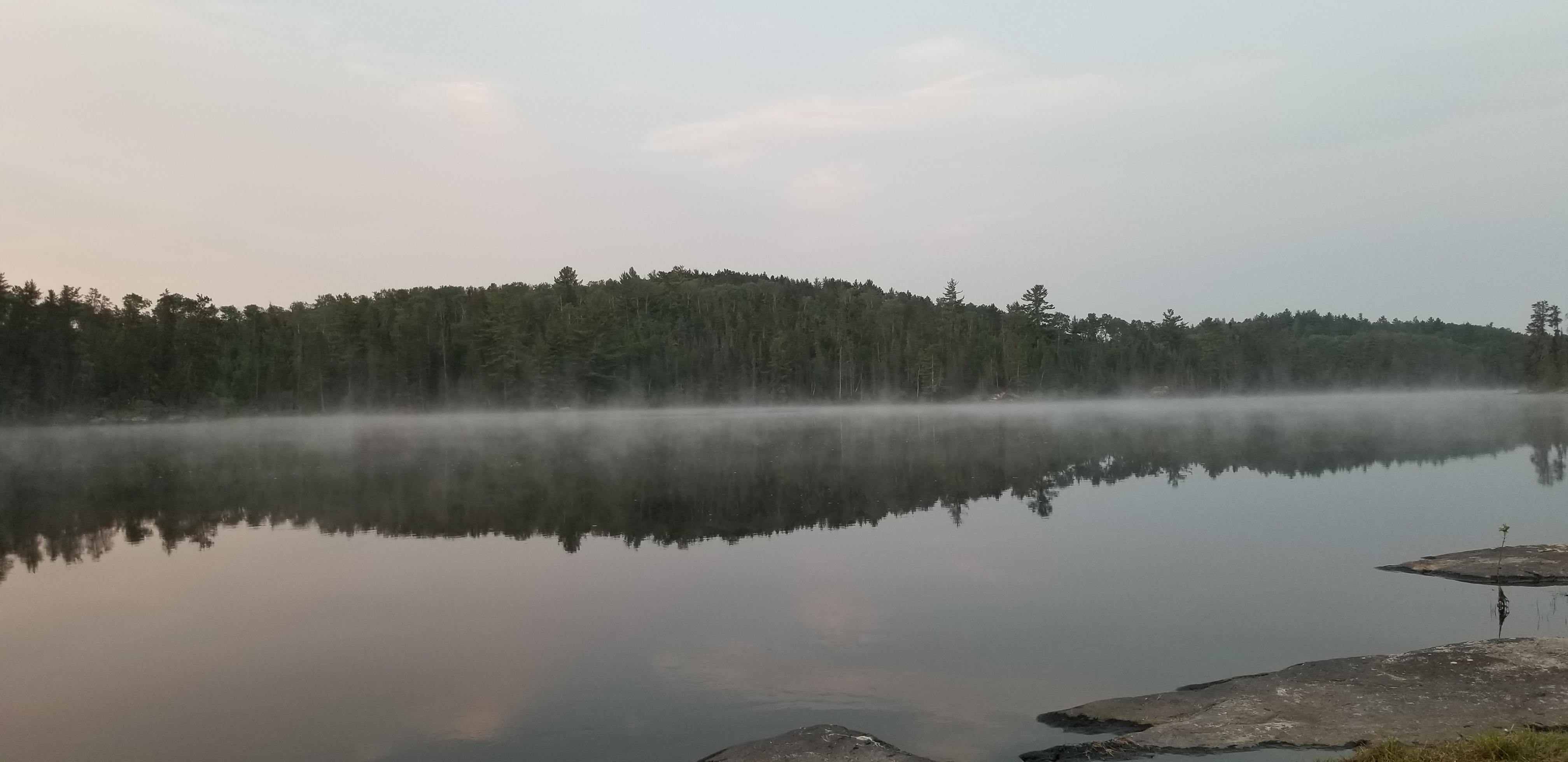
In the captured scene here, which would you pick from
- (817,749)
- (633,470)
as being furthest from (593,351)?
(817,749)

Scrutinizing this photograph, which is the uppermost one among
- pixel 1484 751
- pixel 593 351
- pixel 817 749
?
pixel 593 351

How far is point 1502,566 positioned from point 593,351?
107 metres

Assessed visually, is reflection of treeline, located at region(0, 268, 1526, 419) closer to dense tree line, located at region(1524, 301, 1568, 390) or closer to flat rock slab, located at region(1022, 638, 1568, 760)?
dense tree line, located at region(1524, 301, 1568, 390)

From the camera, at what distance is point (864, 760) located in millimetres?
8359

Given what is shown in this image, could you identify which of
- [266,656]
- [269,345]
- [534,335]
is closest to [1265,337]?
[534,335]

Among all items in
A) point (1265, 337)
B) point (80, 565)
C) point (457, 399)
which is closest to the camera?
point (80, 565)

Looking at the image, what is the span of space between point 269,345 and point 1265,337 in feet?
562

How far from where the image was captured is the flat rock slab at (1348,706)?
8.73m

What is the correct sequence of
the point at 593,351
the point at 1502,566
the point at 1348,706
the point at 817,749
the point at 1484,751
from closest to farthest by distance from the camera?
1. the point at 1484,751
2. the point at 817,749
3. the point at 1348,706
4. the point at 1502,566
5. the point at 593,351

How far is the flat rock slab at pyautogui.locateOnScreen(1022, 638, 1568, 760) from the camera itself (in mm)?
8734

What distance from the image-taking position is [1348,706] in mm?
9453

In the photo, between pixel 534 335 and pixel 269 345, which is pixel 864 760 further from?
pixel 269 345

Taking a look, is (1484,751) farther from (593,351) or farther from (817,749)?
(593,351)

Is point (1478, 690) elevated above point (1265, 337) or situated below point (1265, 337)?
below
